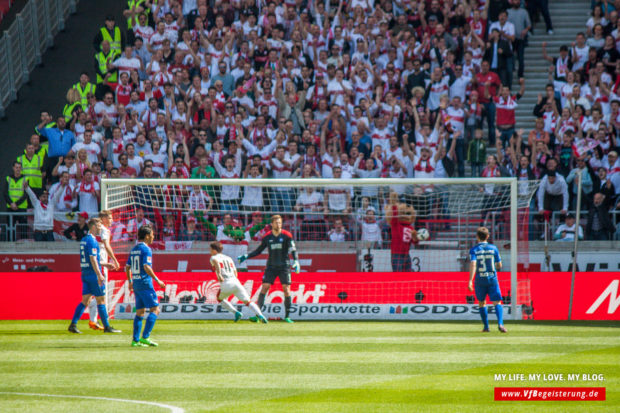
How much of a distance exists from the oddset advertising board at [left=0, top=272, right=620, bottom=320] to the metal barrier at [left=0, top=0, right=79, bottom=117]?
865 centimetres

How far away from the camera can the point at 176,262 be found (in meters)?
20.2

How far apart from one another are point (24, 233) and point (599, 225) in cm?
A: 1349

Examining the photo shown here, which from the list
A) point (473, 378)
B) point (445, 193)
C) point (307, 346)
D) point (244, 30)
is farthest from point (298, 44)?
point (473, 378)

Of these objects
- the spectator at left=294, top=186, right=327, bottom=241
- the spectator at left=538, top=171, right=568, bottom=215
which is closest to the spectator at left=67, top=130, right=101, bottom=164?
the spectator at left=294, top=186, right=327, bottom=241

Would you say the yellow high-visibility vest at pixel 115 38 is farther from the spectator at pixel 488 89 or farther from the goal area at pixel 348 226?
the spectator at pixel 488 89

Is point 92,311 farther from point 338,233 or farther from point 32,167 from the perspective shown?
point 32,167

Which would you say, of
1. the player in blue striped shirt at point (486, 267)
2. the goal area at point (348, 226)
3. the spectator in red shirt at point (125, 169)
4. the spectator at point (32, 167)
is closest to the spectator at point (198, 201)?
the goal area at point (348, 226)

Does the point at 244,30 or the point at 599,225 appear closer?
the point at 599,225

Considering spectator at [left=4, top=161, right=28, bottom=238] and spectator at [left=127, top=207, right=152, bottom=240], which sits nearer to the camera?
spectator at [left=127, top=207, right=152, bottom=240]

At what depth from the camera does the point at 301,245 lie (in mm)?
20516

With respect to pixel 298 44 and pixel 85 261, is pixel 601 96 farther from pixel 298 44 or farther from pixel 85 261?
pixel 85 261

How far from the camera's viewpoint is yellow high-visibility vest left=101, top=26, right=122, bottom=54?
25.7m

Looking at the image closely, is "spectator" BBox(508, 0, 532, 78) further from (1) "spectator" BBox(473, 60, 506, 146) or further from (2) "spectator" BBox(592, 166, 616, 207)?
(2) "spectator" BBox(592, 166, 616, 207)

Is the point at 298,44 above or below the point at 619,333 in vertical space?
above
